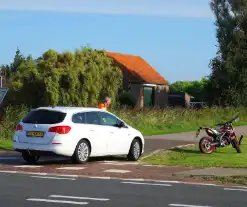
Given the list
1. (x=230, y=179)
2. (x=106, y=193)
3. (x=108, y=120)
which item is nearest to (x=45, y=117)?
(x=108, y=120)

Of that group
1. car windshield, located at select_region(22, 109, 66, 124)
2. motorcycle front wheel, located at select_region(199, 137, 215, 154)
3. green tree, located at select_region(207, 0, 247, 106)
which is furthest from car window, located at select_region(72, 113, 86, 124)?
green tree, located at select_region(207, 0, 247, 106)

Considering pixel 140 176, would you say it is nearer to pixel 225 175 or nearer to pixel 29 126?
pixel 225 175

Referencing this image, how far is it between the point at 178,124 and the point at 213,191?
22.1 meters

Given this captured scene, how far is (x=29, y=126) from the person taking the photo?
645 inches

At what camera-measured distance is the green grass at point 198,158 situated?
54.6 feet

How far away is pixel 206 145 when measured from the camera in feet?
65.0

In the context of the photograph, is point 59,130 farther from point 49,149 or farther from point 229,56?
point 229,56

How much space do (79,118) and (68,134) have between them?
0.82 m

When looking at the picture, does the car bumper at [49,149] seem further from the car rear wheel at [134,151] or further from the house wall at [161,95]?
the house wall at [161,95]

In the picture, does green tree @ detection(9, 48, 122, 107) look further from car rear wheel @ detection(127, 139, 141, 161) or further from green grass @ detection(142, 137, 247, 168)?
→ car rear wheel @ detection(127, 139, 141, 161)

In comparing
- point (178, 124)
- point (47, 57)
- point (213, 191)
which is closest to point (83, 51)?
point (47, 57)

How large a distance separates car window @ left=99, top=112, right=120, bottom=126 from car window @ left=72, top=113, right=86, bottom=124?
733mm

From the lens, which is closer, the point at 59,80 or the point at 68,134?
the point at 68,134

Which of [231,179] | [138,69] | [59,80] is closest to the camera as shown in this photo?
[231,179]
